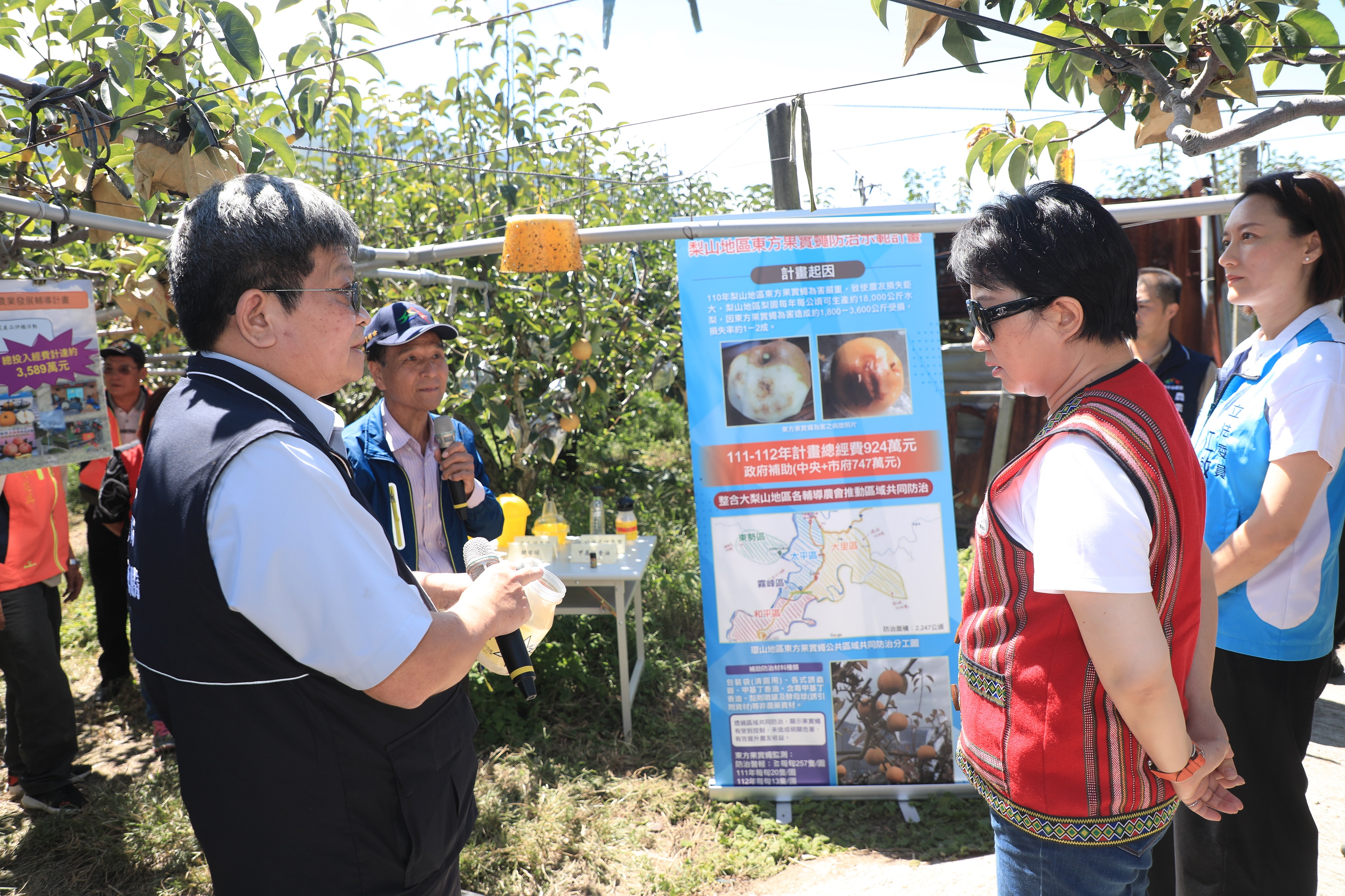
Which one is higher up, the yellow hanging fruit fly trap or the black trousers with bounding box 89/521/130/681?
the yellow hanging fruit fly trap

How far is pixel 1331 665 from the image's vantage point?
178 centimetres

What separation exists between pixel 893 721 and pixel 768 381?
1.40m

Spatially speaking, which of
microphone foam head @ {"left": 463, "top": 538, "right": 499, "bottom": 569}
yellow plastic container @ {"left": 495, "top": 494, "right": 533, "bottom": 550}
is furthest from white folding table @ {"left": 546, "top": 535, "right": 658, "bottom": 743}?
microphone foam head @ {"left": 463, "top": 538, "right": 499, "bottom": 569}

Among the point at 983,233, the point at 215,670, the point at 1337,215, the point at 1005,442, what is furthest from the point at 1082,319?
the point at 1005,442

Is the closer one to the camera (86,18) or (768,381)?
(86,18)

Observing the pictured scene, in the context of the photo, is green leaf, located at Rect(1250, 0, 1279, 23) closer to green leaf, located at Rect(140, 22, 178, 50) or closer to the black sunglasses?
the black sunglasses

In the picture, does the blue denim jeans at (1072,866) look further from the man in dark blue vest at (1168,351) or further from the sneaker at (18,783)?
the sneaker at (18,783)

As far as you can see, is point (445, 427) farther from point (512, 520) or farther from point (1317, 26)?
point (1317, 26)

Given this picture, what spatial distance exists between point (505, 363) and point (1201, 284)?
4998 millimetres

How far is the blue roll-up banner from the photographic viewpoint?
304cm

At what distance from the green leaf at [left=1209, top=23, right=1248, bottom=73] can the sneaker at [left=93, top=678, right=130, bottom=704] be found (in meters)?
5.18

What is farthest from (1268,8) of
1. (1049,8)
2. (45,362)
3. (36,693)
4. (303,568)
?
(36,693)

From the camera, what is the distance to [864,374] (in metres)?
3.05

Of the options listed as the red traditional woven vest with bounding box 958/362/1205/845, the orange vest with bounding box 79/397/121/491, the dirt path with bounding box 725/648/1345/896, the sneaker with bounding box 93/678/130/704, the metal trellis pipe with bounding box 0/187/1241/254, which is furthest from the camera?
the sneaker with bounding box 93/678/130/704
